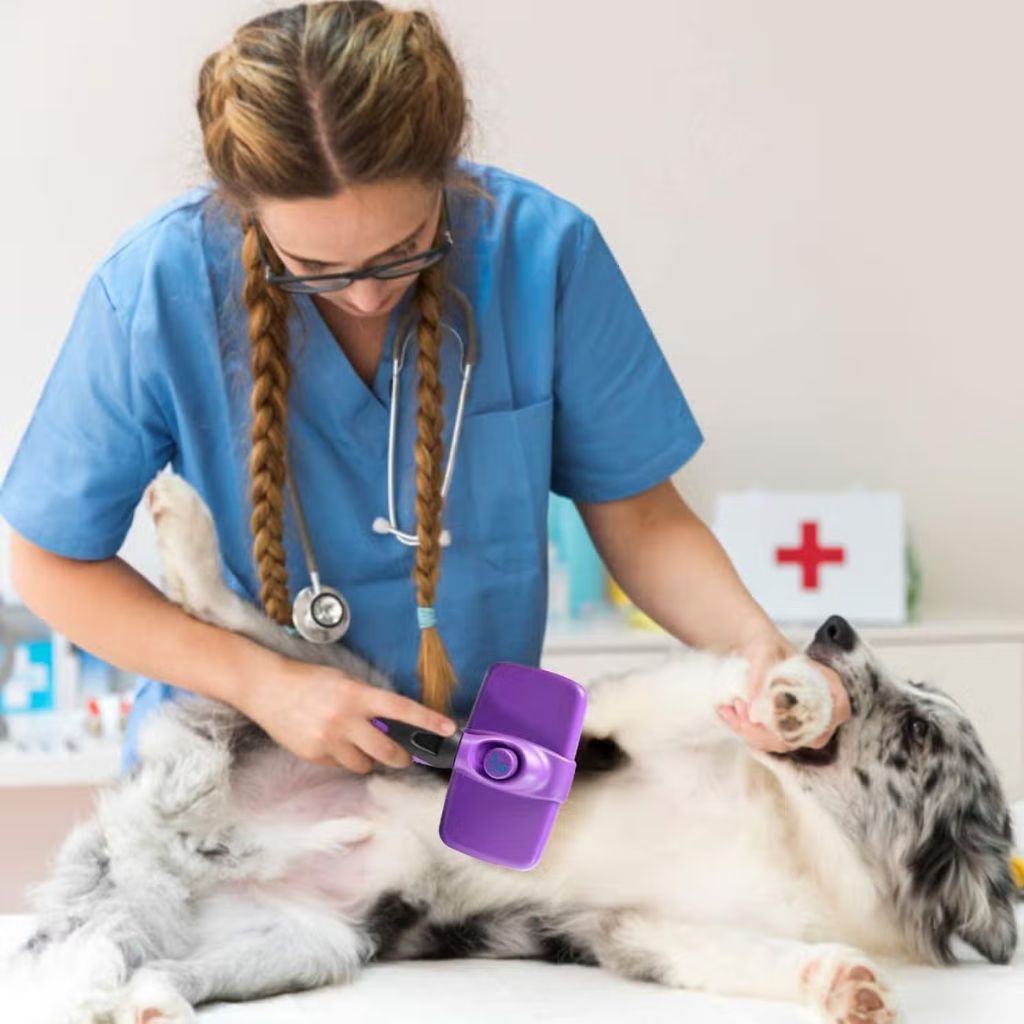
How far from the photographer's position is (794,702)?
150 centimetres

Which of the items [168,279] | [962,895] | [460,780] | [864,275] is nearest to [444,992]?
[460,780]

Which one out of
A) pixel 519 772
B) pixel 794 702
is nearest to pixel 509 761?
pixel 519 772

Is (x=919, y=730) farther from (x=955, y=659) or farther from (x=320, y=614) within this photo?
(x=955, y=659)

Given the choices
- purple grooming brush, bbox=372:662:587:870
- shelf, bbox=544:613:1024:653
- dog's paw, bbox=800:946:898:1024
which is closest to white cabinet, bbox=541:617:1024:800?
shelf, bbox=544:613:1024:653

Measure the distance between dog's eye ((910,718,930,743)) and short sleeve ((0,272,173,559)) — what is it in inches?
35.4

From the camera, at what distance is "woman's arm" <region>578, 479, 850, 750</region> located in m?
1.68

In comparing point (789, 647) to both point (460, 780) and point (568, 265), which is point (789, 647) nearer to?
point (460, 780)

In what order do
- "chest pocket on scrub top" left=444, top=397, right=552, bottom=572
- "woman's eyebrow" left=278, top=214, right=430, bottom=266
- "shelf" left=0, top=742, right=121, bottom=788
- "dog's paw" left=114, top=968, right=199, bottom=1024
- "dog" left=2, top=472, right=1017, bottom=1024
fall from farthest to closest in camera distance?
"shelf" left=0, top=742, right=121, bottom=788 < "chest pocket on scrub top" left=444, top=397, right=552, bottom=572 < "dog" left=2, top=472, right=1017, bottom=1024 < "woman's eyebrow" left=278, top=214, right=430, bottom=266 < "dog's paw" left=114, top=968, right=199, bottom=1024

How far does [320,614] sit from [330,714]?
0.17m

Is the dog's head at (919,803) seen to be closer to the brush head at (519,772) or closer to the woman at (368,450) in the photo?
the woman at (368,450)

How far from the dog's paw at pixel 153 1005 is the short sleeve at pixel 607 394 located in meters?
0.79

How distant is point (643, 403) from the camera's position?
1.85 meters

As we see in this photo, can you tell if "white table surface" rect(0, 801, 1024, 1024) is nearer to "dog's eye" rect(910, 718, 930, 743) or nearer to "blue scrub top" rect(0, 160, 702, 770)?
"dog's eye" rect(910, 718, 930, 743)

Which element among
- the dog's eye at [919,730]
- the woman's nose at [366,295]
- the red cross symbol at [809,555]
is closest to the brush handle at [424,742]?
the woman's nose at [366,295]
